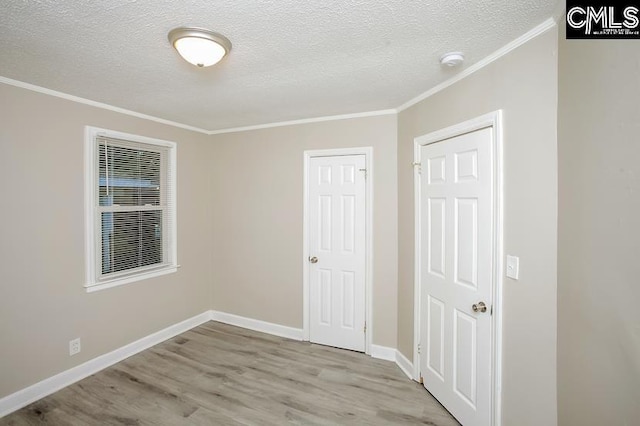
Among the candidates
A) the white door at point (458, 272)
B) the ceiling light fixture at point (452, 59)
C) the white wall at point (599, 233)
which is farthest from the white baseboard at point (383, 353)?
the ceiling light fixture at point (452, 59)

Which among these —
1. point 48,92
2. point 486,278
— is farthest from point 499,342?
point 48,92

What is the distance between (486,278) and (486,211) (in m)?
0.44

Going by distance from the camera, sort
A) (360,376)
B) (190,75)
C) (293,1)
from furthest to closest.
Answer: (360,376) → (190,75) → (293,1)

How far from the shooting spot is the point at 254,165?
Result: 365cm

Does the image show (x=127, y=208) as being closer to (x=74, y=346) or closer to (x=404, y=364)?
(x=74, y=346)

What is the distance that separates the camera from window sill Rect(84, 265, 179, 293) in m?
2.71

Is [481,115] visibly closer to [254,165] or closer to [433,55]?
[433,55]

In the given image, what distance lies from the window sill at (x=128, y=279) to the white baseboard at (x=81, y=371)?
2.16ft

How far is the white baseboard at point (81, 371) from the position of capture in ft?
7.25

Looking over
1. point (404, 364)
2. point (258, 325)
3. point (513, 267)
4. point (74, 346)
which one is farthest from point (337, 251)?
point (74, 346)

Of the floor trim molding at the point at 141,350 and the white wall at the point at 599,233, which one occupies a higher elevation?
the white wall at the point at 599,233

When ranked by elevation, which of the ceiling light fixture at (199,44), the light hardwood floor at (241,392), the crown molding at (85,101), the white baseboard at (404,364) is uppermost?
the crown molding at (85,101)

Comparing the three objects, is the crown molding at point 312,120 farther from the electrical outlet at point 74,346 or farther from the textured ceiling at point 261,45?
the electrical outlet at point 74,346

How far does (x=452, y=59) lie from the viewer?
182cm
